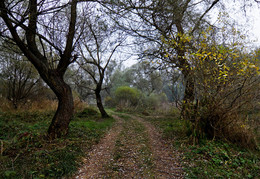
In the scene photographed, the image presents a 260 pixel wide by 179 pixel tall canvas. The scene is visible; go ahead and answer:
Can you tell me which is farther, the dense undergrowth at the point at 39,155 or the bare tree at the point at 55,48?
the bare tree at the point at 55,48

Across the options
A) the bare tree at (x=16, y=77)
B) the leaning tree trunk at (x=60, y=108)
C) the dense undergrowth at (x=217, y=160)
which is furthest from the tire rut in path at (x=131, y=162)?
the bare tree at (x=16, y=77)

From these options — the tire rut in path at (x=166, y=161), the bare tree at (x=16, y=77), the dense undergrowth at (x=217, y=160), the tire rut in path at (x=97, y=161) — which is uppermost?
the bare tree at (x=16, y=77)

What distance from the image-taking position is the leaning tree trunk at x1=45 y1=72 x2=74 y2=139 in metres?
4.75

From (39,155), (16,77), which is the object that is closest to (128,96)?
(16,77)

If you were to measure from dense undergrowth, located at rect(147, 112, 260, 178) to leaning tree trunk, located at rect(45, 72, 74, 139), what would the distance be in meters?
3.75

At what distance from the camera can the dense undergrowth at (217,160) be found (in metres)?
3.01

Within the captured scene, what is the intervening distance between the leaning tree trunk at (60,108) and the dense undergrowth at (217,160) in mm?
3751

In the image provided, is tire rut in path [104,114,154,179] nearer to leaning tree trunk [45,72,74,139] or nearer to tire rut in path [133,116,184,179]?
tire rut in path [133,116,184,179]

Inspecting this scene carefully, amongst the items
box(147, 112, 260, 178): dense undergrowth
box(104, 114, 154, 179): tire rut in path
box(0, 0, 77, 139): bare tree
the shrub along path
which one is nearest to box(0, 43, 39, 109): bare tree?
box(0, 0, 77, 139): bare tree

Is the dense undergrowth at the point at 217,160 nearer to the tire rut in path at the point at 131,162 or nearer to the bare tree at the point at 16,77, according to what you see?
the tire rut in path at the point at 131,162

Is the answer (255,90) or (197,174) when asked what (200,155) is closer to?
(197,174)

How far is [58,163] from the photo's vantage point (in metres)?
3.23

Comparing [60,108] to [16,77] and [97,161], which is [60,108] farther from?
[16,77]

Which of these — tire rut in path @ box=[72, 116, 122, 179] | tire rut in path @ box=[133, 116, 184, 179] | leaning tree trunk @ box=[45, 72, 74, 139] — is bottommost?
tire rut in path @ box=[72, 116, 122, 179]
